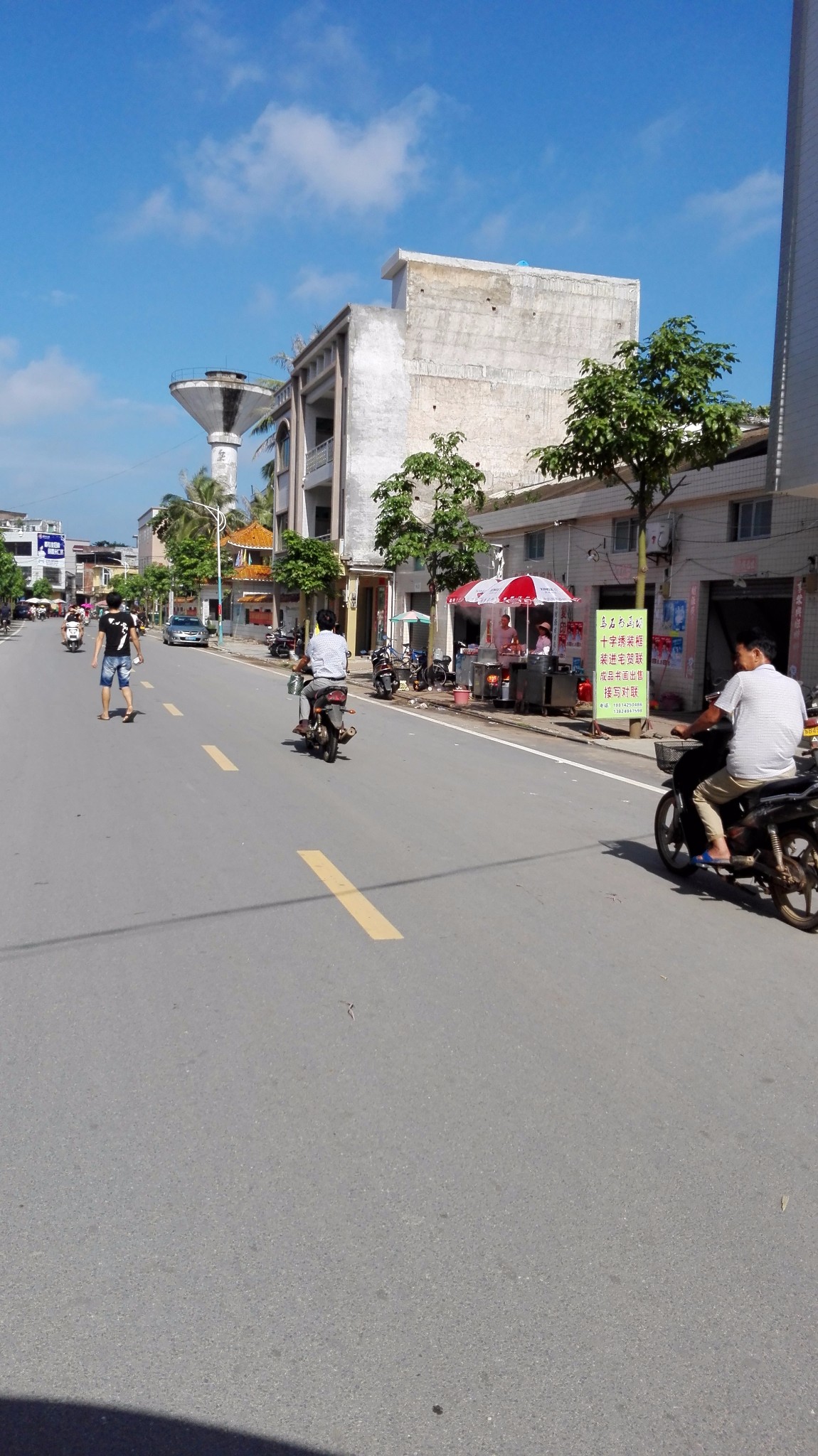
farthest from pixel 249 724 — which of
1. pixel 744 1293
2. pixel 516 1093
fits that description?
pixel 744 1293

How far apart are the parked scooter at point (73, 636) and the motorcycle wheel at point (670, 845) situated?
3567 centimetres

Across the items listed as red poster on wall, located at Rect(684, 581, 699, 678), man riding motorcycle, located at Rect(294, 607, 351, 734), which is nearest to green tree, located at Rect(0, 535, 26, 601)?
red poster on wall, located at Rect(684, 581, 699, 678)

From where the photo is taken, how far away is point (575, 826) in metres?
9.81

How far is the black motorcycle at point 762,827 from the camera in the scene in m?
6.71

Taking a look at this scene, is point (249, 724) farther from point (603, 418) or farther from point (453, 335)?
point (453, 335)

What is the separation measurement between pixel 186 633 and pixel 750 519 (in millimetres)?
37204

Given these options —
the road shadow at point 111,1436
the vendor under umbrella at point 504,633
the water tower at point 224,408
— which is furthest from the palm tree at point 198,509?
the road shadow at point 111,1436

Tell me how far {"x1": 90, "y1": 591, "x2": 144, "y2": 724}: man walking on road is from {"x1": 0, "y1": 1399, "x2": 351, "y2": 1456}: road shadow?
14.2m

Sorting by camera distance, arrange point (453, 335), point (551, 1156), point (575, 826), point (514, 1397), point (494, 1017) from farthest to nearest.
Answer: point (453, 335) → point (575, 826) → point (494, 1017) → point (551, 1156) → point (514, 1397)

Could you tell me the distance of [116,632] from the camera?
643 inches

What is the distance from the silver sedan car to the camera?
53312 mm

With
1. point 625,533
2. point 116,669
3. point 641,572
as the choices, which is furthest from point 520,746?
point 625,533

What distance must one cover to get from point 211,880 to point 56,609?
134553 millimetres

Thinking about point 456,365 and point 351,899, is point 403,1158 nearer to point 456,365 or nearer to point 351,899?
point 351,899
